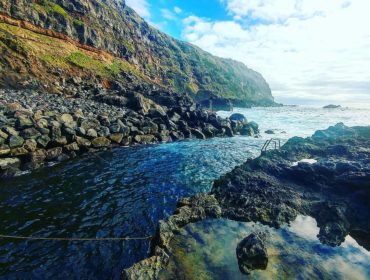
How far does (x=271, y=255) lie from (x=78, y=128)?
77.6 ft

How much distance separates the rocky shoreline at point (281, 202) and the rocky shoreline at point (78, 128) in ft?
50.0

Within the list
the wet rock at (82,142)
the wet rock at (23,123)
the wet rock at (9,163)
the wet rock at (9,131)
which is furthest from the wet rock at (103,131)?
the wet rock at (9,163)

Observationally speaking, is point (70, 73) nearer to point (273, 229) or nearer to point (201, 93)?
point (273, 229)

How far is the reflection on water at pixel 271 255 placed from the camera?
9.87m

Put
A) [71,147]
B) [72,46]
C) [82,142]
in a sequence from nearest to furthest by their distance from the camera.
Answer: [71,147]
[82,142]
[72,46]

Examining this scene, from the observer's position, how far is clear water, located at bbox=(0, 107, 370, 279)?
440 inches

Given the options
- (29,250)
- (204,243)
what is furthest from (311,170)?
(29,250)

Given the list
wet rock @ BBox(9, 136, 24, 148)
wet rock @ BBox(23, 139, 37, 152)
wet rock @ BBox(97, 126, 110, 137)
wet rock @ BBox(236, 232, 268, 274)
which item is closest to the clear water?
wet rock @ BBox(23, 139, 37, 152)

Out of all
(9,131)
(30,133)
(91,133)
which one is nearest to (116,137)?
(91,133)

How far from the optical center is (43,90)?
49.0 meters

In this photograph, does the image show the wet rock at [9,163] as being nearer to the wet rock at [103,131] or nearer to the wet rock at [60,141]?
the wet rock at [60,141]

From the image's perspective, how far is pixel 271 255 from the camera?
10898mm

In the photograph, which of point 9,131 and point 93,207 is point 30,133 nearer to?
point 9,131

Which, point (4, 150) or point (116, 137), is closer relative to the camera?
point (4, 150)
